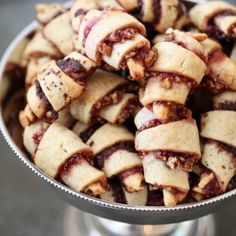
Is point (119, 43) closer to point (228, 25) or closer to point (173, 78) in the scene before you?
point (173, 78)

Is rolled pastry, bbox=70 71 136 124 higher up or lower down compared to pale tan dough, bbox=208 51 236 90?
higher up

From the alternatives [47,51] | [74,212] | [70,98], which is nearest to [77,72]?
[70,98]

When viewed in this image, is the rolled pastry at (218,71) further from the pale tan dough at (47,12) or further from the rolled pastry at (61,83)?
the pale tan dough at (47,12)

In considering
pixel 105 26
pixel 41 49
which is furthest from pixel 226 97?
pixel 41 49

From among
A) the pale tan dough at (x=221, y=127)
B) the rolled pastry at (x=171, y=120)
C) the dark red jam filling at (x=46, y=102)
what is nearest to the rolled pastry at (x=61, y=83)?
the dark red jam filling at (x=46, y=102)

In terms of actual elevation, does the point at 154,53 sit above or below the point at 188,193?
above

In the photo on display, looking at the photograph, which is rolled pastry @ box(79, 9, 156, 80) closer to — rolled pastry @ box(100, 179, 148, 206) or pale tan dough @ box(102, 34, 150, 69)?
pale tan dough @ box(102, 34, 150, 69)

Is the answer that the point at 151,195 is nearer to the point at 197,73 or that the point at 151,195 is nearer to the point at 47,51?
the point at 197,73

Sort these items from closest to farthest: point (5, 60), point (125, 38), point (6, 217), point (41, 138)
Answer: point (125, 38), point (41, 138), point (5, 60), point (6, 217)

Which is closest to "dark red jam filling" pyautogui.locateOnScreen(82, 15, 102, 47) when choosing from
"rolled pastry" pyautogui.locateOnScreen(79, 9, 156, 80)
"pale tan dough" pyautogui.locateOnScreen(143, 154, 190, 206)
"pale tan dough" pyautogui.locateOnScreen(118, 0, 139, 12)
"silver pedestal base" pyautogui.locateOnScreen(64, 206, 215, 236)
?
"rolled pastry" pyautogui.locateOnScreen(79, 9, 156, 80)
